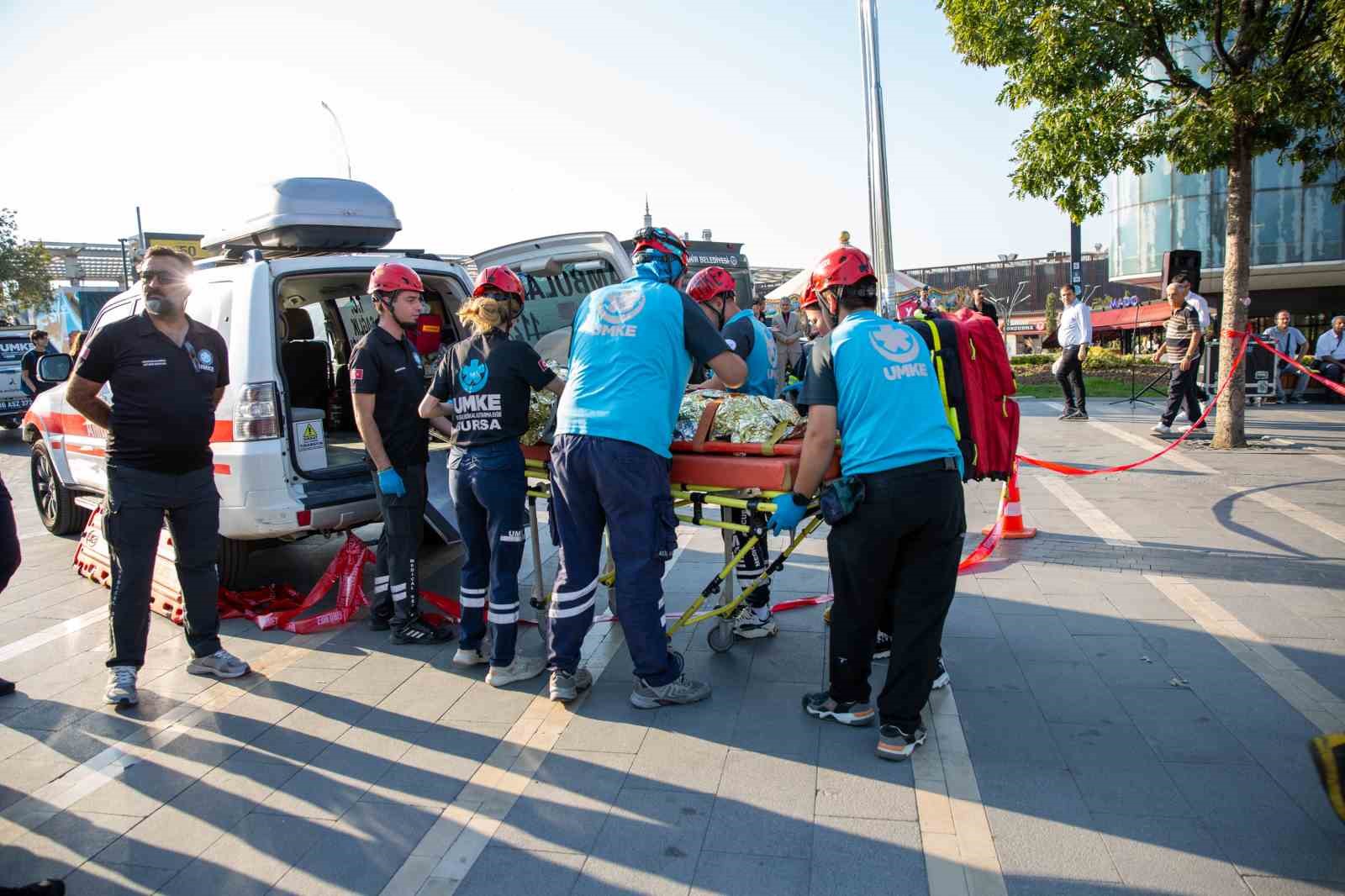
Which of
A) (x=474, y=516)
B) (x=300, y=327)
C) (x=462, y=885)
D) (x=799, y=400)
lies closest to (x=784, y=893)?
(x=462, y=885)

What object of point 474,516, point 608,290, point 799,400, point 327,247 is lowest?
point 474,516

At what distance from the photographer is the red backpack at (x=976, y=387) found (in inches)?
148

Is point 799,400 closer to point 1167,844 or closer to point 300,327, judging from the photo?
point 1167,844

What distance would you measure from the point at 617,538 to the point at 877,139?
11.1m

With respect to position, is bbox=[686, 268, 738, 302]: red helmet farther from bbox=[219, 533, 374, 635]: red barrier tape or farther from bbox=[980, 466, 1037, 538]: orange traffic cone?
bbox=[980, 466, 1037, 538]: orange traffic cone

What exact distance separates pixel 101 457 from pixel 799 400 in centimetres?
526

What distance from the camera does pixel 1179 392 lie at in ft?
35.0

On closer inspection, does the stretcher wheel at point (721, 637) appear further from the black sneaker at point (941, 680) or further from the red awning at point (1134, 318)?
the red awning at point (1134, 318)

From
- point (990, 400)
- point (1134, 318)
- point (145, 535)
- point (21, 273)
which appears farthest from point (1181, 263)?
point (21, 273)

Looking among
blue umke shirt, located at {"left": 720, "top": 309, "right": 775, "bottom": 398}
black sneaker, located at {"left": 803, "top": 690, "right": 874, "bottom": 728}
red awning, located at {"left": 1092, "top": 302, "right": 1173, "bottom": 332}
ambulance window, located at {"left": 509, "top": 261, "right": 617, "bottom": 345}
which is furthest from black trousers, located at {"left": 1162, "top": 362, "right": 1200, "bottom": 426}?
red awning, located at {"left": 1092, "top": 302, "right": 1173, "bottom": 332}

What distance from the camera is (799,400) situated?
3537 millimetres

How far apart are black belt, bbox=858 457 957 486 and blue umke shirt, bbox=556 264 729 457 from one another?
0.91 metres

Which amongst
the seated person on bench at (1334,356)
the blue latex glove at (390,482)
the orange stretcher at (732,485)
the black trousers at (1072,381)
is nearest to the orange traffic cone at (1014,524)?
the orange stretcher at (732,485)

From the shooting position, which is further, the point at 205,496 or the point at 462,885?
the point at 205,496
